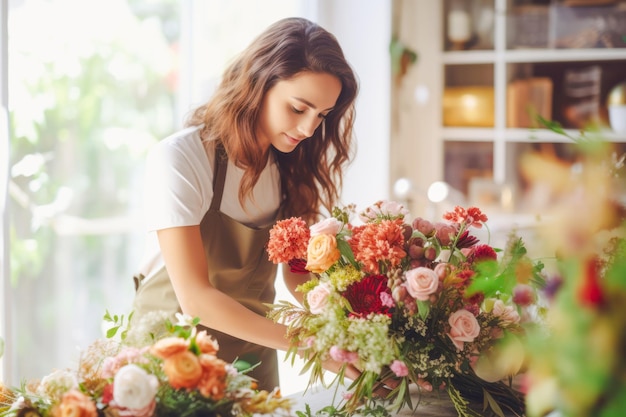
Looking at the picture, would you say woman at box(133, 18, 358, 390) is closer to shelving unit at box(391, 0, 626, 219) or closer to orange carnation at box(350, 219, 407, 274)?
orange carnation at box(350, 219, 407, 274)

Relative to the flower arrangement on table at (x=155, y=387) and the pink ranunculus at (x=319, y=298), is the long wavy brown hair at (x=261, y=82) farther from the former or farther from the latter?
the flower arrangement on table at (x=155, y=387)

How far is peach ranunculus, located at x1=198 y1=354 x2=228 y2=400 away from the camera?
1.00 meters

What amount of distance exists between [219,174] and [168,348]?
2.47 feet

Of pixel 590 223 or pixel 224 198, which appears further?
pixel 224 198

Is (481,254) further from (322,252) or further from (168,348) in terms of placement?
(168,348)

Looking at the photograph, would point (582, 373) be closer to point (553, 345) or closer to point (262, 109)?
point (553, 345)

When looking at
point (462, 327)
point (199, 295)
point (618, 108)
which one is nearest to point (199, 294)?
point (199, 295)

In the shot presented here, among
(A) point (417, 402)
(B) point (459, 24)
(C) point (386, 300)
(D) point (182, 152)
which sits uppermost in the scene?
(B) point (459, 24)

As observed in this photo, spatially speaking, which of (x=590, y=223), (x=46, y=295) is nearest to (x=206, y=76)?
(x=46, y=295)

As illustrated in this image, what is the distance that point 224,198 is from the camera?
1.74 m

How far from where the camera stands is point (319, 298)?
1.27 metres

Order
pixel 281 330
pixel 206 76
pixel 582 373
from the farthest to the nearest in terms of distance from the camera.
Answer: pixel 206 76, pixel 281 330, pixel 582 373

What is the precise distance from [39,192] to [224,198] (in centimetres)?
164

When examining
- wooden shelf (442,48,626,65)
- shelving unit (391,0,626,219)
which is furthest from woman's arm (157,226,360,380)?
wooden shelf (442,48,626,65)
